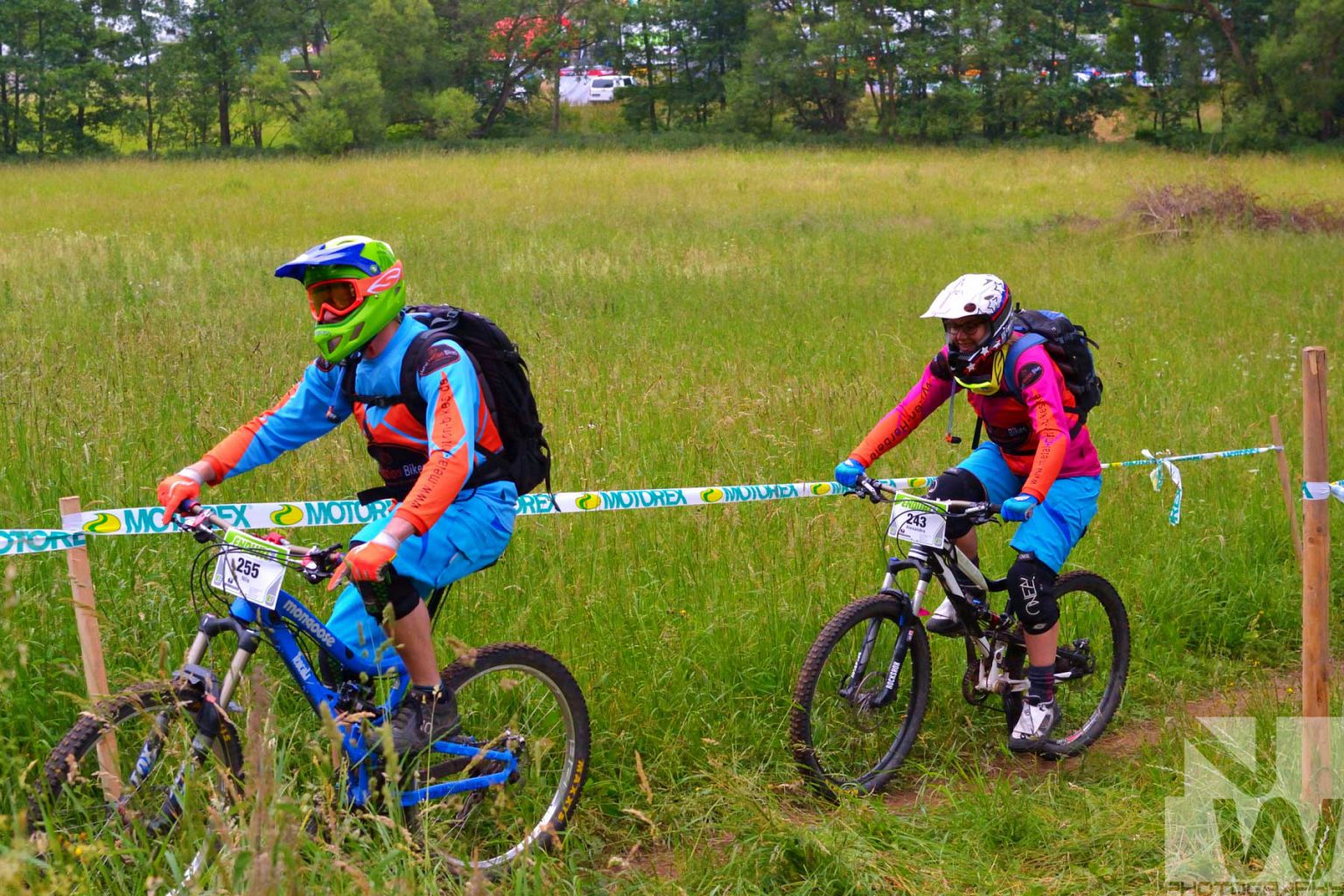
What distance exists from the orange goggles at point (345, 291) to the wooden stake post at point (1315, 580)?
10.5 ft

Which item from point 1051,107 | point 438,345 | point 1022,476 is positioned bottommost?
point 1022,476

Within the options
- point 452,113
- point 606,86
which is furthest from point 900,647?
point 606,86

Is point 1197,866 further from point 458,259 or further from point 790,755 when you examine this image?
point 458,259

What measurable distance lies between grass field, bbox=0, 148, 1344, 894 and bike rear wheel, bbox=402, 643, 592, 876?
214 millimetres

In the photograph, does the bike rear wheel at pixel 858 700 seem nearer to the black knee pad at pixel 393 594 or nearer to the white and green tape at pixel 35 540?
the black knee pad at pixel 393 594

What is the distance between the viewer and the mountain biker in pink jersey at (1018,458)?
524cm

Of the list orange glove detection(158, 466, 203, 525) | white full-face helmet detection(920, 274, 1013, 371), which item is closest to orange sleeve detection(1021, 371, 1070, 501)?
white full-face helmet detection(920, 274, 1013, 371)

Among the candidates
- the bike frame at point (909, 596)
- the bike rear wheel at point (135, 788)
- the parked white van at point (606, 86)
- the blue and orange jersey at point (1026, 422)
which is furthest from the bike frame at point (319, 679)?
the parked white van at point (606, 86)

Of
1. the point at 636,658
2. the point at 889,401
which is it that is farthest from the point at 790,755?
the point at 889,401

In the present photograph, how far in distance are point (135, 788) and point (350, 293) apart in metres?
1.60

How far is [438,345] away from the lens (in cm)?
413

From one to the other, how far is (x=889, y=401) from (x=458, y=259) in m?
8.66

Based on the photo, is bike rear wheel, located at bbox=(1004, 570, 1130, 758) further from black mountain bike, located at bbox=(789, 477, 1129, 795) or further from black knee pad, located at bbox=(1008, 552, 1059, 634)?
black knee pad, located at bbox=(1008, 552, 1059, 634)

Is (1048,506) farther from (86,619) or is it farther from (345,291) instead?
(86,619)
